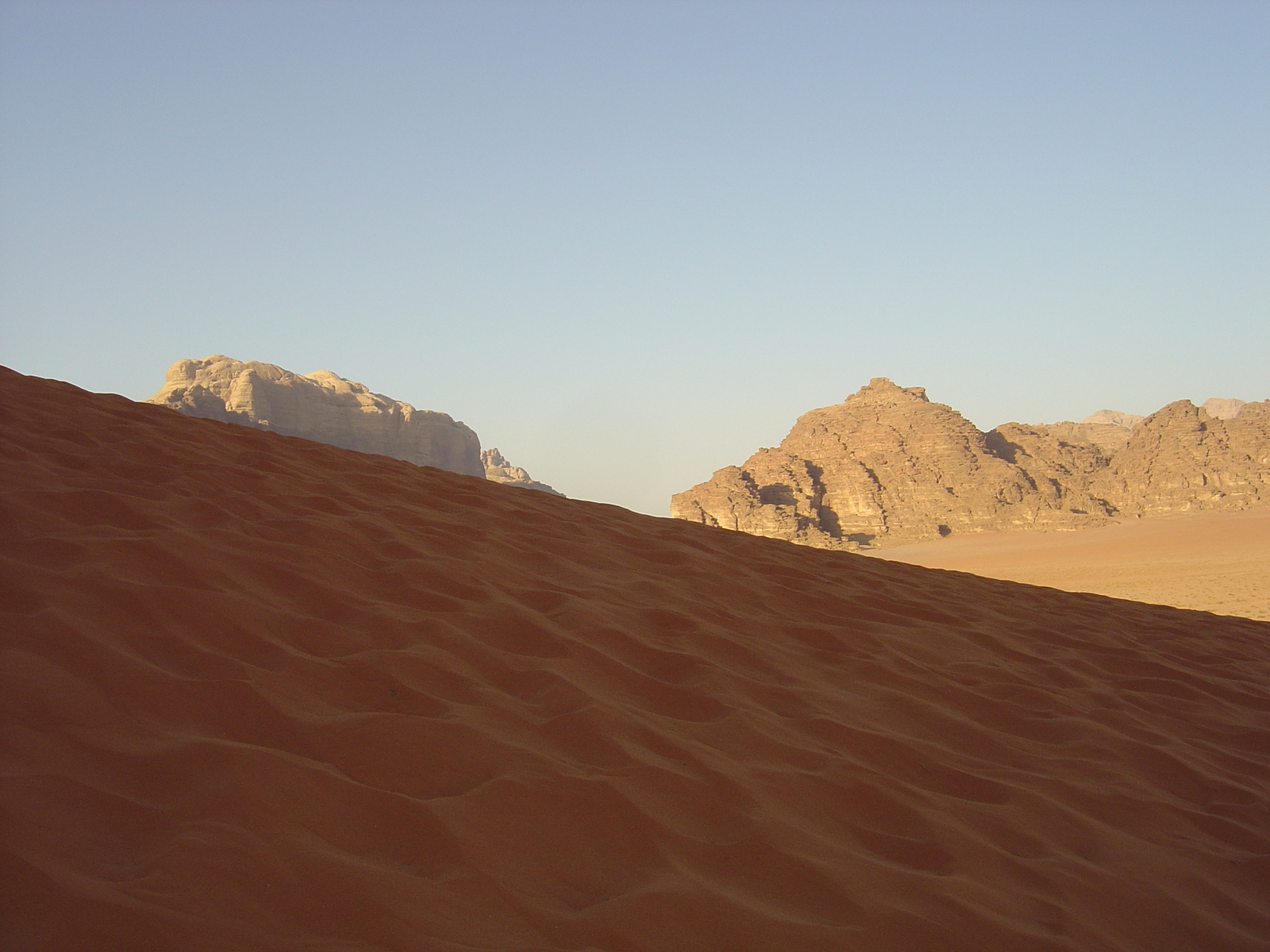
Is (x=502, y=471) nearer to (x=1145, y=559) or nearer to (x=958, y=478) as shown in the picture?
(x=958, y=478)

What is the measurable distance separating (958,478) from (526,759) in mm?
49774

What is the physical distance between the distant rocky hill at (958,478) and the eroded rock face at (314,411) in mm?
16064

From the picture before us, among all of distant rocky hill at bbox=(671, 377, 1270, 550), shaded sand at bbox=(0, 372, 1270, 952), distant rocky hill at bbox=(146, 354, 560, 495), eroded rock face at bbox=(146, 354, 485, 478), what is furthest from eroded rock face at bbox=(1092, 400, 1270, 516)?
shaded sand at bbox=(0, 372, 1270, 952)

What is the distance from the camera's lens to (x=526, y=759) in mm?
2131

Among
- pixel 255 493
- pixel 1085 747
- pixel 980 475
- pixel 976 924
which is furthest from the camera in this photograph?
pixel 980 475

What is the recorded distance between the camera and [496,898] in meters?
1.64

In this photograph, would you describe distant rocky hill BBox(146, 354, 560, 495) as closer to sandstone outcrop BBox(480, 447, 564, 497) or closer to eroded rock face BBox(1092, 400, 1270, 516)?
sandstone outcrop BBox(480, 447, 564, 497)

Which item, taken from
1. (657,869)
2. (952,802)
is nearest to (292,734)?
(657,869)

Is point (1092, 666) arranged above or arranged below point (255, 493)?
below

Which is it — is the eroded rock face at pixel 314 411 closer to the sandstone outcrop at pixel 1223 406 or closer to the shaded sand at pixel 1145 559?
the shaded sand at pixel 1145 559

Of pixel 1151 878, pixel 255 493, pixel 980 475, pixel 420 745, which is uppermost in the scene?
pixel 980 475

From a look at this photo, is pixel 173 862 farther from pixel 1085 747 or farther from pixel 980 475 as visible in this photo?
pixel 980 475

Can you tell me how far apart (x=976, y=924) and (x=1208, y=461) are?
164 feet

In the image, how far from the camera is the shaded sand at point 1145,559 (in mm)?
17297
